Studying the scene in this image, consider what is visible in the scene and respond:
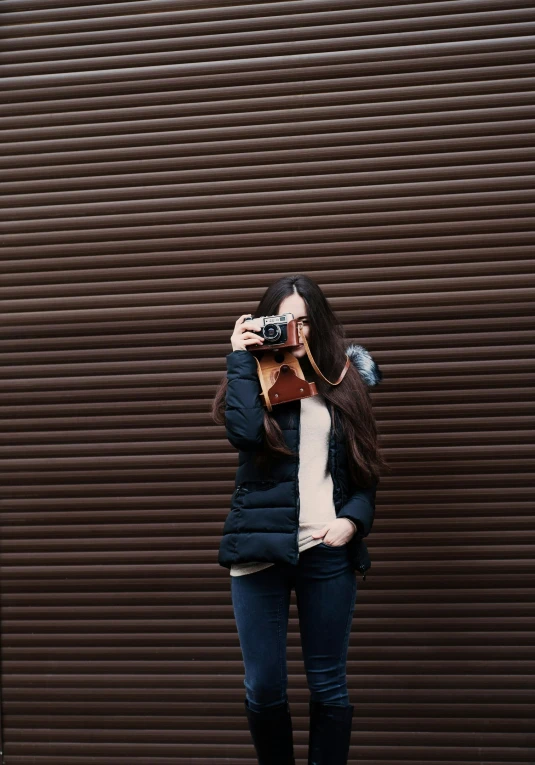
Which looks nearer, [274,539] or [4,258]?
[274,539]

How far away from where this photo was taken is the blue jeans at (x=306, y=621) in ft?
8.55

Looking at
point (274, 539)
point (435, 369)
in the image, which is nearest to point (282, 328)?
point (274, 539)

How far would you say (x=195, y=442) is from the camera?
11.9 ft

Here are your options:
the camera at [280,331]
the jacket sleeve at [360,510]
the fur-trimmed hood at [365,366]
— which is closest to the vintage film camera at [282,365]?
the camera at [280,331]

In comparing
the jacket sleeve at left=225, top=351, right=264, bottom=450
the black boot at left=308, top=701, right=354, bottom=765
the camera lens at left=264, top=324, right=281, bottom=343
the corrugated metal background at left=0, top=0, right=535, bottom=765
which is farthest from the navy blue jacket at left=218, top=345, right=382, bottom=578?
the corrugated metal background at left=0, top=0, right=535, bottom=765

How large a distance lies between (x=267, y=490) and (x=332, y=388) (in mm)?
476

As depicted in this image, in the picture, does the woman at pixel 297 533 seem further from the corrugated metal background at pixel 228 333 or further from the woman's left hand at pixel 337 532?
the corrugated metal background at pixel 228 333

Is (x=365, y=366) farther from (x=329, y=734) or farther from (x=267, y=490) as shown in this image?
(x=329, y=734)

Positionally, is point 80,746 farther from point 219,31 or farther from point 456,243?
point 219,31

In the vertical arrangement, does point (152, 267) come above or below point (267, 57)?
below

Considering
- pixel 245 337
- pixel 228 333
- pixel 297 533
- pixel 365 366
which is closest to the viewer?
pixel 297 533

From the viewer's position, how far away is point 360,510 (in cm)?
263

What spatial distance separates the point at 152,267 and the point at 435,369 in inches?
61.3

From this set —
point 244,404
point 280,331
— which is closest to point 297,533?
point 244,404
